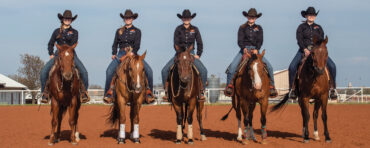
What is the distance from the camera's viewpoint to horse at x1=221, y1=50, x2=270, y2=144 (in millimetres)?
10008

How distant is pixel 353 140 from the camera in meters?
10.8

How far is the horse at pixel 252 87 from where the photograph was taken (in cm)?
1001

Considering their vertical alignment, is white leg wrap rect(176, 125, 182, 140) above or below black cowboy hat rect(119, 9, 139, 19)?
below

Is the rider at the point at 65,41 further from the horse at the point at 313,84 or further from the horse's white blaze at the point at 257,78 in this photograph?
the horse at the point at 313,84

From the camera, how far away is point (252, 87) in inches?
407

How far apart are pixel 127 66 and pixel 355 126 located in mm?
8303

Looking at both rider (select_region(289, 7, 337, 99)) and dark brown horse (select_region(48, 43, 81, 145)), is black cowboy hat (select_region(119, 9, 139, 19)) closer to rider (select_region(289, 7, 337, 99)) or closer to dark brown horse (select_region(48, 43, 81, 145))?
dark brown horse (select_region(48, 43, 81, 145))

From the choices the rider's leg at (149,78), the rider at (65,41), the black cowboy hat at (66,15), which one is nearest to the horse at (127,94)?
the rider's leg at (149,78)

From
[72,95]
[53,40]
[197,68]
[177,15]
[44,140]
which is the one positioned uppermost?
[177,15]

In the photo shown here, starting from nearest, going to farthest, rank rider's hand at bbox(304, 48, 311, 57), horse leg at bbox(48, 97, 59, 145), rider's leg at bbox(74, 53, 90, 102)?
horse leg at bbox(48, 97, 59, 145)
rider's leg at bbox(74, 53, 90, 102)
rider's hand at bbox(304, 48, 311, 57)

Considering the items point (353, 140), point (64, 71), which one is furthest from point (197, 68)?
point (353, 140)

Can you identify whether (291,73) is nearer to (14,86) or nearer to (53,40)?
(53,40)

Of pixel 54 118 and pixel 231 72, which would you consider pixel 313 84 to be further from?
pixel 54 118

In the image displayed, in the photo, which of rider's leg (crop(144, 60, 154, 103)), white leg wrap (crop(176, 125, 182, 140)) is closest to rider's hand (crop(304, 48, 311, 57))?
white leg wrap (crop(176, 125, 182, 140))
